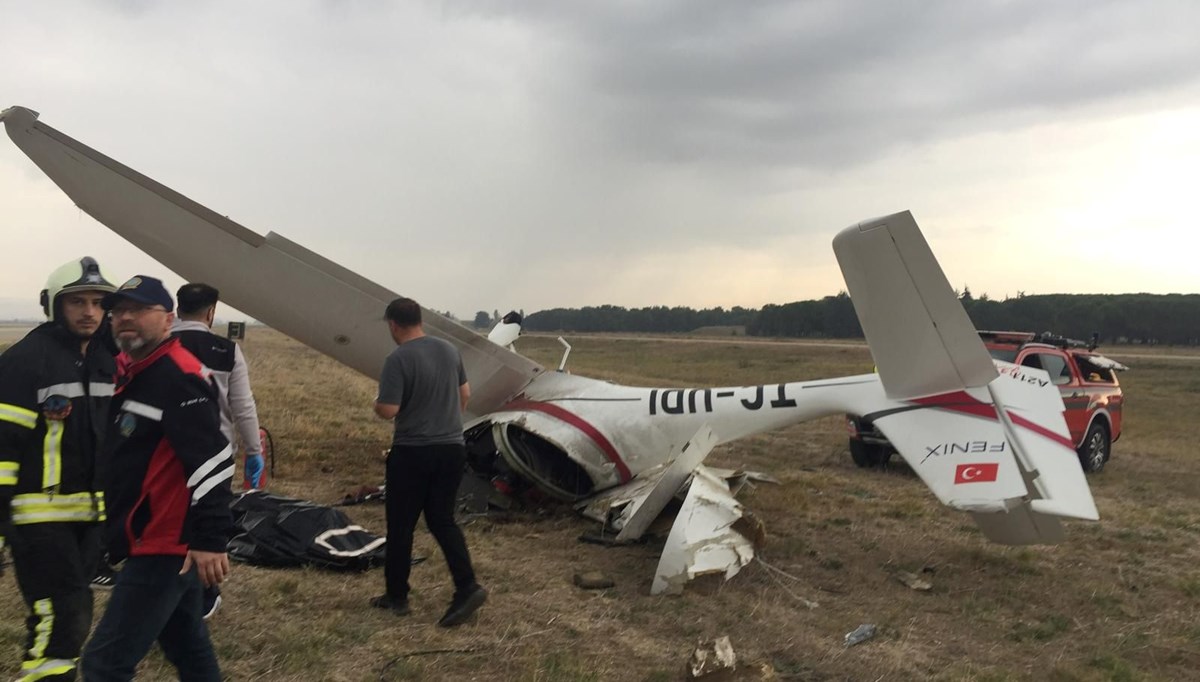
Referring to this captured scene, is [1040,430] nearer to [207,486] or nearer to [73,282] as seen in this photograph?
[207,486]

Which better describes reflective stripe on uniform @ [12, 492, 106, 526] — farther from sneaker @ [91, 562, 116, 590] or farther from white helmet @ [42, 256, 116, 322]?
sneaker @ [91, 562, 116, 590]

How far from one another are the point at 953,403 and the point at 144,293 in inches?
203

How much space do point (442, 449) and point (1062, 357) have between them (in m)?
10.8

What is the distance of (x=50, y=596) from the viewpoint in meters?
2.68

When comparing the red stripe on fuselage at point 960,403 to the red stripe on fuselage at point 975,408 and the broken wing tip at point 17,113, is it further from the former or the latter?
the broken wing tip at point 17,113

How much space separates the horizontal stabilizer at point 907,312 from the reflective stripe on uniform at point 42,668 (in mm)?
4623

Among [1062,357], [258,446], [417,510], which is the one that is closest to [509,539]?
[417,510]

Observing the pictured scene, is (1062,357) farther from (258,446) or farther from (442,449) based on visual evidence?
(258,446)

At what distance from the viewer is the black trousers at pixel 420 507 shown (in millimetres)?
4371

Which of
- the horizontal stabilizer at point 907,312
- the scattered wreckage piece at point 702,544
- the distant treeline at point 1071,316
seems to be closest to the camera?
the horizontal stabilizer at point 907,312

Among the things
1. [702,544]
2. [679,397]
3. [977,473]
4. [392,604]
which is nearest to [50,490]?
[392,604]

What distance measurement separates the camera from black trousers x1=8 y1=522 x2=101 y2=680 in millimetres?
2650

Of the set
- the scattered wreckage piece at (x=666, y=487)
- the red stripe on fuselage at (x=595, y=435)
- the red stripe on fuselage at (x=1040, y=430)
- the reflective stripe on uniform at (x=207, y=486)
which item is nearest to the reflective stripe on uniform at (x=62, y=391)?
the reflective stripe on uniform at (x=207, y=486)

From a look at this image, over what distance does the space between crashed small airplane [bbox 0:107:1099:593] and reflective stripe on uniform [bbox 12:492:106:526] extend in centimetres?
337
